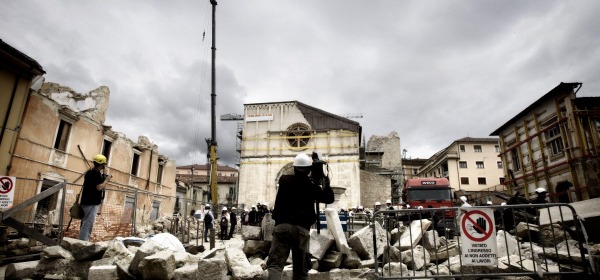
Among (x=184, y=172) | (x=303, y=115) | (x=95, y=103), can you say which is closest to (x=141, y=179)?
(x=95, y=103)

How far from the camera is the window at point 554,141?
18719 millimetres

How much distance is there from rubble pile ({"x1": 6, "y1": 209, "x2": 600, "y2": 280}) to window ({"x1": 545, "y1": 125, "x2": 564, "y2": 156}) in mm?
16761

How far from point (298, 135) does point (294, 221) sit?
81.8 ft

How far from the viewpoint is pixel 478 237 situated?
3.82m

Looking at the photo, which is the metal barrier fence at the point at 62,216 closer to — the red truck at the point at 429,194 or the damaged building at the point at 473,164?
the red truck at the point at 429,194

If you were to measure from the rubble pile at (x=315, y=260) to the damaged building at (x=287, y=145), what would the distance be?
19845 mm

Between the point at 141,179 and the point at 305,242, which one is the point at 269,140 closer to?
the point at 141,179

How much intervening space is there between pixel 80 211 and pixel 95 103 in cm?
1407

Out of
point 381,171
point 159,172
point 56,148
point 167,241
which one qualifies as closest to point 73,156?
point 56,148

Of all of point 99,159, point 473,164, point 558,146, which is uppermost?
point 473,164

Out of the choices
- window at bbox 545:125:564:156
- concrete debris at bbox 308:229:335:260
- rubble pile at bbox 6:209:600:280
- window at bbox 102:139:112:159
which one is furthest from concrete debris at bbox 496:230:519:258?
window at bbox 102:139:112:159

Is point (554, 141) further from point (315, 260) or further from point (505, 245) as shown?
point (315, 260)

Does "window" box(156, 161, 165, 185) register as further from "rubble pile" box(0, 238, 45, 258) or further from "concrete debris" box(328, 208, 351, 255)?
"concrete debris" box(328, 208, 351, 255)

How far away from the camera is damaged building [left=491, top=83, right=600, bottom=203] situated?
16562 mm
